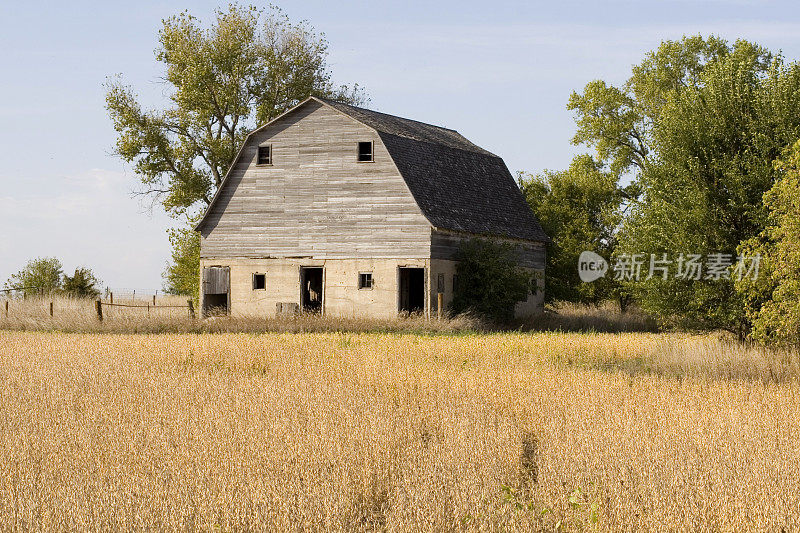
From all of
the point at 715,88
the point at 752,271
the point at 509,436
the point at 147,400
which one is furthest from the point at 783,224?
the point at 147,400

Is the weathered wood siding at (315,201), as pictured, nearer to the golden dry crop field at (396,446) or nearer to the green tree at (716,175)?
the green tree at (716,175)

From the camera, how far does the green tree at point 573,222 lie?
4441 cm

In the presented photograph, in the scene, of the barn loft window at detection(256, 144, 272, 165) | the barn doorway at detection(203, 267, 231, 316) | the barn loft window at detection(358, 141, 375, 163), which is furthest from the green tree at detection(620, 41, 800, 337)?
the barn doorway at detection(203, 267, 231, 316)

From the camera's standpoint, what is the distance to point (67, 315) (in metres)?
33.9

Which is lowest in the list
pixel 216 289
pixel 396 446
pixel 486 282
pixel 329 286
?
pixel 396 446

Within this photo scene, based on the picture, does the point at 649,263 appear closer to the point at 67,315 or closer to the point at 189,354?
the point at 189,354

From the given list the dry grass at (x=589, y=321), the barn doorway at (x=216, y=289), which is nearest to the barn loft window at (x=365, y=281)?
the barn doorway at (x=216, y=289)

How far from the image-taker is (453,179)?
37688mm

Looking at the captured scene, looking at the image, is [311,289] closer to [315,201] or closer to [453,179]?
[315,201]

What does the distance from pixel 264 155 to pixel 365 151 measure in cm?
426

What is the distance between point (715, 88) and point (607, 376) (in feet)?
29.9

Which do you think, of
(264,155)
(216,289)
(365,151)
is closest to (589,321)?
(365,151)

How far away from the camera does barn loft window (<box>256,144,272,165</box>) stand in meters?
36.2

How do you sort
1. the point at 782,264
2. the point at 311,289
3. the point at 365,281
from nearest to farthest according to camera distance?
the point at 782,264
the point at 365,281
the point at 311,289
